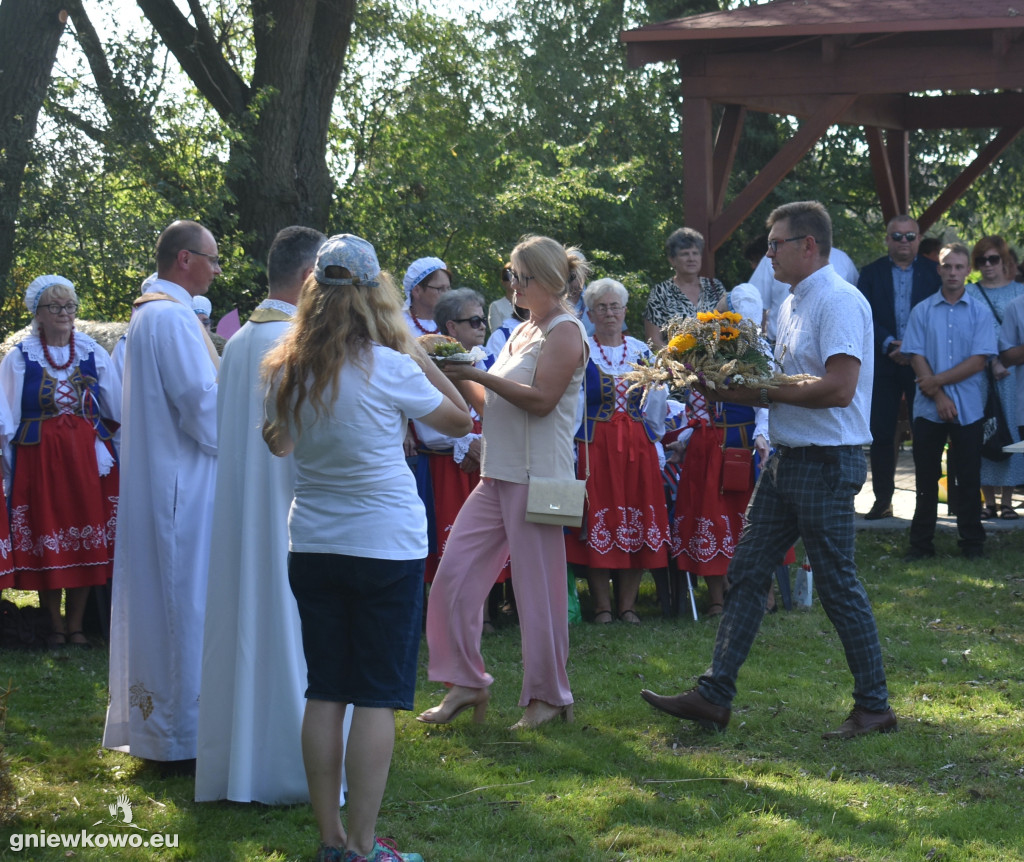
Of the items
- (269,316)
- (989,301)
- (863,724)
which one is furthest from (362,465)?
(989,301)

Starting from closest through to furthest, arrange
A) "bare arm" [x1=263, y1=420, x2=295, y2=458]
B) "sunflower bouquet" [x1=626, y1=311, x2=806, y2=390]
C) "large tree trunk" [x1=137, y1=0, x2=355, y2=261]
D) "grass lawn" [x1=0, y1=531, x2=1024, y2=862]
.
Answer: "bare arm" [x1=263, y1=420, x2=295, y2=458]
"grass lawn" [x1=0, y1=531, x2=1024, y2=862]
"sunflower bouquet" [x1=626, y1=311, x2=806, y2=390]
"large tree trunk" [x1=137, y1=0, x2=355, y2=261]

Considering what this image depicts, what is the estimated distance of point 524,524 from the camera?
5.25 metres

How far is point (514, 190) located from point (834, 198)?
298 inches

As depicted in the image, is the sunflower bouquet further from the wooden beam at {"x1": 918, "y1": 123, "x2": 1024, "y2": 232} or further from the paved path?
the wooden beam at {"x1": 918, "y1": 123, "x2": 1024, "y2": 232}

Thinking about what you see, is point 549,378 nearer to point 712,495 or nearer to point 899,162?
point 712,495

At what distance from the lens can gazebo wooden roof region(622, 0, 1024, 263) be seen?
1009 cm

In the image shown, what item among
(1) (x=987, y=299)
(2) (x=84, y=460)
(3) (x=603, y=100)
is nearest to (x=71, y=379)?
(2) (x=84, y=460)

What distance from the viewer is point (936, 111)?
13.3m

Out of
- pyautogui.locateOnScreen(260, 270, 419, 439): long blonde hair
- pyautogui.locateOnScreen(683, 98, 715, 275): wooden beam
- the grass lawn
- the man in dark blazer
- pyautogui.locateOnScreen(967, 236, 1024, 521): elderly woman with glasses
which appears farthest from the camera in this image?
pyautogui.locateOnScreen(683, 98, 715, 275): wooden beam

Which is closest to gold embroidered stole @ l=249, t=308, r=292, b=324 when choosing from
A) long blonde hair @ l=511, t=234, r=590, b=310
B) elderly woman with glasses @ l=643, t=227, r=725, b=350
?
long blonde hair @ l=511, t=234, r=590, b=310

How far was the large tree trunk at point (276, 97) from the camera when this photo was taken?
12445 mm

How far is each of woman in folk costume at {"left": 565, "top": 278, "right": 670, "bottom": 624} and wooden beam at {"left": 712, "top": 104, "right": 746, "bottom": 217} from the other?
13.1 ft

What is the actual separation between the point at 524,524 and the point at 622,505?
8.11 feet

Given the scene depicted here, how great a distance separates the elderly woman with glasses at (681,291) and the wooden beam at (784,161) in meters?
1.86
